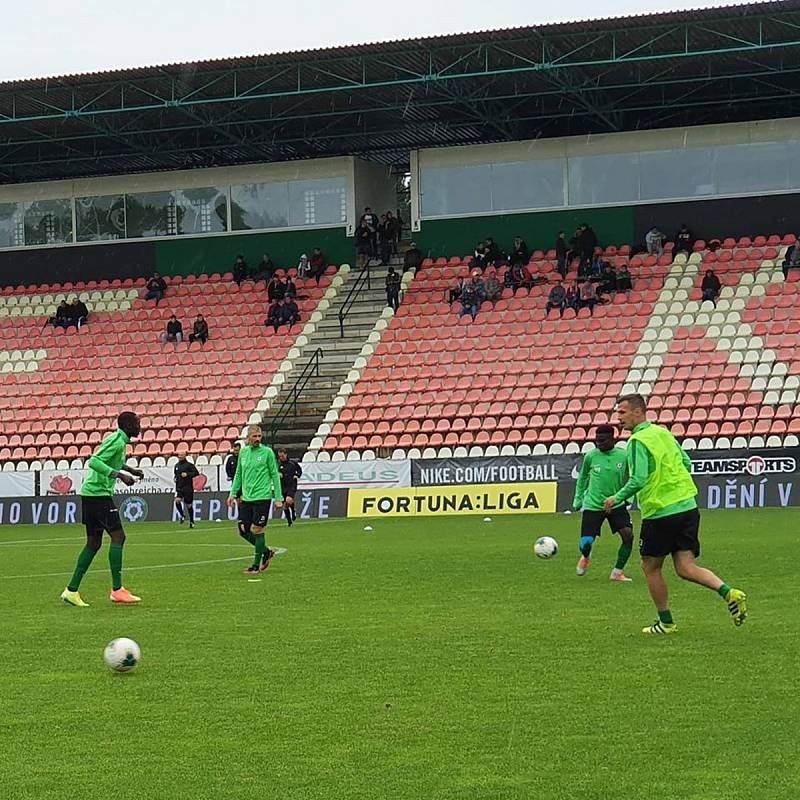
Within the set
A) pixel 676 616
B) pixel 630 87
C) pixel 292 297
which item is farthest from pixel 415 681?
pixel 292 297

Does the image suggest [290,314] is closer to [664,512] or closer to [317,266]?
[317,266]

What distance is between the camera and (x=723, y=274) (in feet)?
142

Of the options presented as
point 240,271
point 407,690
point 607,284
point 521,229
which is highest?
point 521,229

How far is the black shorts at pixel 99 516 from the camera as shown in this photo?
55.2 feet

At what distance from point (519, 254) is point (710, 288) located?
657 centimetres

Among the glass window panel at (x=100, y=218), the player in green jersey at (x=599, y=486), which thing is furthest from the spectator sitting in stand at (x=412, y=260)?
the player in green jersey at (x=599, y=486)

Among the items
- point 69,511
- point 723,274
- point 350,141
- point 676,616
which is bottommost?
point 69,511

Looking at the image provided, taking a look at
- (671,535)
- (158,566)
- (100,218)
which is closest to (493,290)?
(100,218)

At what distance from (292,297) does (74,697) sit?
1487 inches

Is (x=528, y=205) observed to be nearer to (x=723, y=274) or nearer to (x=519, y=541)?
(x=723, y=274)

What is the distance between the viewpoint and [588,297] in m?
43.6

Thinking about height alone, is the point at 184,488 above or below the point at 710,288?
below

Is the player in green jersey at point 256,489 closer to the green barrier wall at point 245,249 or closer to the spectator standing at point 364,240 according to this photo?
the spectator standing at point 364,240

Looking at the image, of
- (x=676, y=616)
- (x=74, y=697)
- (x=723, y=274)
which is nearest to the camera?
(x=74, y=697)
